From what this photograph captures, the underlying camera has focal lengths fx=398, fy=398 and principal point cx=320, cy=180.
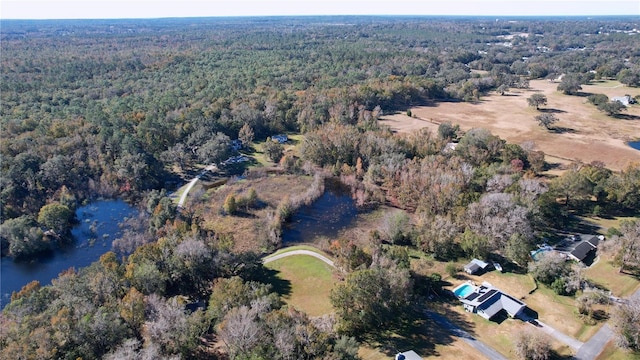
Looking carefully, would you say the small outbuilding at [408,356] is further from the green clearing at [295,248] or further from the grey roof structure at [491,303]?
the green clearing at [295,248]

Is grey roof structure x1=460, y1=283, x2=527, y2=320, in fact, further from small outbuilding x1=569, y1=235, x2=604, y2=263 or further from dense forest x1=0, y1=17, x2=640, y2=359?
small outbuilding x1=569, y1=235, x2=604, y2=263

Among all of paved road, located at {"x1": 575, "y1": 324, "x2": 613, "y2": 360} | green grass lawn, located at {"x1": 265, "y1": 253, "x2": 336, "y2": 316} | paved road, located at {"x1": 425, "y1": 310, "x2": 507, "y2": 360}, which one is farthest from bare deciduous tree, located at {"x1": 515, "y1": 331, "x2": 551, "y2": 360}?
green grass lawn, located at {"x1": 265, "y1": 253, "x2": 336, "y2": 316}

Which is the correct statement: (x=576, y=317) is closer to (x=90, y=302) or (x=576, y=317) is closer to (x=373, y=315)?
(x=373, y=315)

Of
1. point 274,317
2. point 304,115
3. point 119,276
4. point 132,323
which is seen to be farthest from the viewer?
point 304,115

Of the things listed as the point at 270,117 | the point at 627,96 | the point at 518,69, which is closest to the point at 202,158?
the point at 270,117

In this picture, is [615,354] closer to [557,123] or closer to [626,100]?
[557,123]

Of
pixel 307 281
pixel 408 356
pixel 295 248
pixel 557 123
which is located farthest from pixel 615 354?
pixel 557 123
